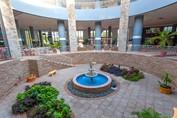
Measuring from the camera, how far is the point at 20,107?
4152 millimetres

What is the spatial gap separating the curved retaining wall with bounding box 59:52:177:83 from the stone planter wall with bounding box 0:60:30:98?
466 cm

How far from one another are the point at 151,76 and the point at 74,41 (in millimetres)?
8876

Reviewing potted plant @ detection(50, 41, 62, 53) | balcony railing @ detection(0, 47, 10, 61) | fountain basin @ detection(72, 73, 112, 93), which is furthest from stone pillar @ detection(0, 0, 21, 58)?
fountain basin @ detection(72, 73, 112, 93)

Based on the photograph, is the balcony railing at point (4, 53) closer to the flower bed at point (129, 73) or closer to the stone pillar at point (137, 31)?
the flower bed at point (129, 73)

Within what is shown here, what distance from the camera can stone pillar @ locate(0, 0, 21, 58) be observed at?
7133 millimetres

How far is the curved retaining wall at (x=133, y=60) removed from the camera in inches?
265

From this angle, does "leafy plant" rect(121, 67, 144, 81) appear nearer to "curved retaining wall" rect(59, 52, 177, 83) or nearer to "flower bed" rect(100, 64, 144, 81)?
"flower bed" rect(100, 64, 144, 81)

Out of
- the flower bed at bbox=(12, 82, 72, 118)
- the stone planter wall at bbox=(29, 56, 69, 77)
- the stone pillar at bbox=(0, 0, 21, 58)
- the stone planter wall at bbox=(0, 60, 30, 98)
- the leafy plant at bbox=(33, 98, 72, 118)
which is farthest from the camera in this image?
the stone planter wall at bbox=(29, 56, 69, 77)

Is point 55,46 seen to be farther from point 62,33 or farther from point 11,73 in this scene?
point 11,73

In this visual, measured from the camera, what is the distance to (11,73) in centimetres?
639

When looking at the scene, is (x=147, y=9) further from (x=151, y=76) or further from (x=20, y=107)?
(x=20, y=107)

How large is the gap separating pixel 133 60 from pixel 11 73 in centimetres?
998

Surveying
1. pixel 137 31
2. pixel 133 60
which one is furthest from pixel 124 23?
pixel 133 60

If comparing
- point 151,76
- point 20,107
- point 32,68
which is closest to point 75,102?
point 20,107
